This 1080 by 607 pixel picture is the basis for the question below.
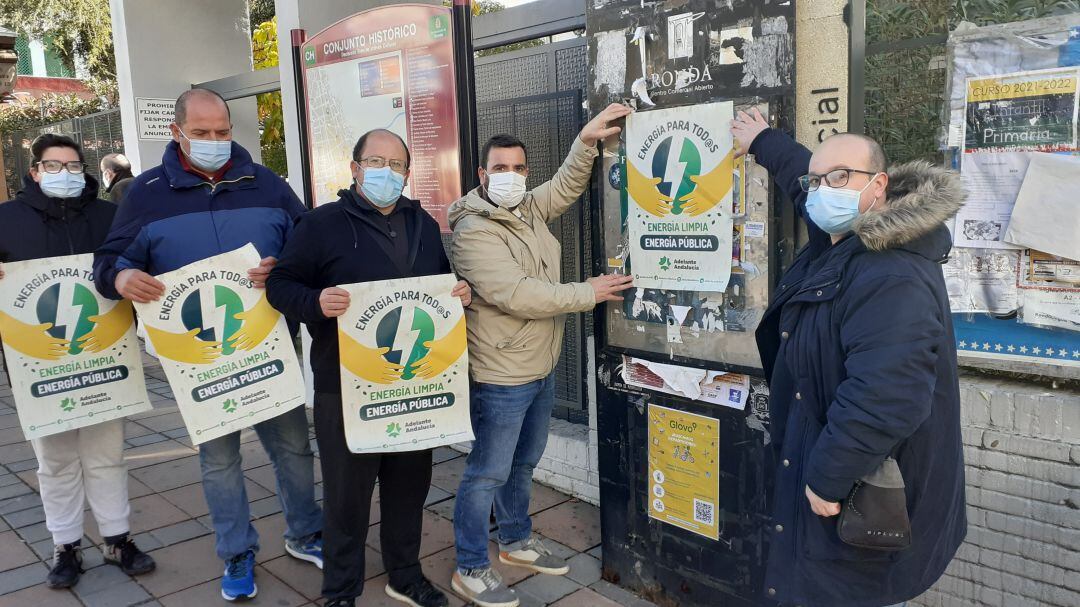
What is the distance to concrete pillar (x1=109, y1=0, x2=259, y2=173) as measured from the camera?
731 cm

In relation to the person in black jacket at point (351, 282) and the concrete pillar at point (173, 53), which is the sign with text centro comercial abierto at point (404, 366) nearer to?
the person in black jacket at point (351, 282)

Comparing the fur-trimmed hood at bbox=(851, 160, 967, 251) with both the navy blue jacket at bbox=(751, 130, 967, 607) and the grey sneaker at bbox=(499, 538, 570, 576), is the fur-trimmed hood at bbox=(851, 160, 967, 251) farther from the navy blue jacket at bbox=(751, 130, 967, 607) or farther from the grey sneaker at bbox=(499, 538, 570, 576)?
the grey sneaker at bbox=(499, 538, 570, 576)

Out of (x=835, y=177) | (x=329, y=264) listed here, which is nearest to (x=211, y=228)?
(x=329, y=264)

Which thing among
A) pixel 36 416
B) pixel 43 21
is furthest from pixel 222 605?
pixel 43 21

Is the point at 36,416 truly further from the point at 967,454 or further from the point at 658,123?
the point at 967,454

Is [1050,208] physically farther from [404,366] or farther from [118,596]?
[118,596]

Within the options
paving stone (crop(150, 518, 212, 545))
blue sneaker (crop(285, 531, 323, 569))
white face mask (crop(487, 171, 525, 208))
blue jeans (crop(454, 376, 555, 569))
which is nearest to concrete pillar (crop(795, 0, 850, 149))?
white face mask (crop(487, 171, 525, 208))

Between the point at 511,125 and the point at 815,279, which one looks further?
the point at 511,125

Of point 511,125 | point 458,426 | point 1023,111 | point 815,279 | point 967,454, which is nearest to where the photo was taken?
point 815,279

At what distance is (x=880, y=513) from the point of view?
6.28 ft

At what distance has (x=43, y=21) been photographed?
20.2 metres

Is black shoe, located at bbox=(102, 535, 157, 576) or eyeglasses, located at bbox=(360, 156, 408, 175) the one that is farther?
black shoe, located at bbox=(102, 535, 157, 576)

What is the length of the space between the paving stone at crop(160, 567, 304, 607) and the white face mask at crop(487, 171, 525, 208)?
6.33 ft

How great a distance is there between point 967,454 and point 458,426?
1962 millimetres
